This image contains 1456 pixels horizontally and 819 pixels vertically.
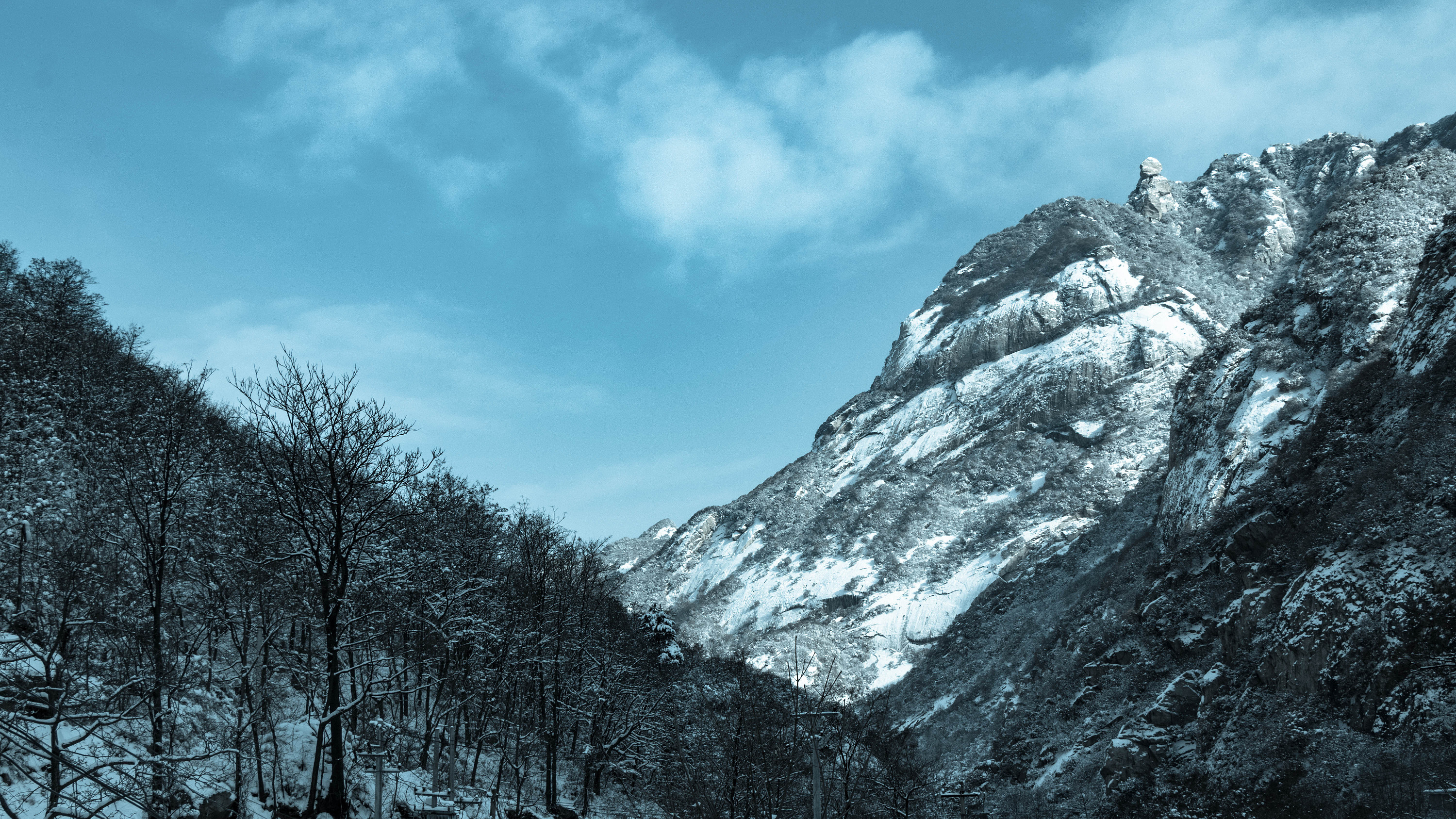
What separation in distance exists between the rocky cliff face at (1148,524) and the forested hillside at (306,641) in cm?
1177

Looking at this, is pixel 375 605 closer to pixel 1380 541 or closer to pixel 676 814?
pixel 676 814

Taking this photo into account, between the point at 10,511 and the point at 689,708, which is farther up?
the point at 10,511

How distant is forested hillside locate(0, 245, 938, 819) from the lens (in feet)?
51.0

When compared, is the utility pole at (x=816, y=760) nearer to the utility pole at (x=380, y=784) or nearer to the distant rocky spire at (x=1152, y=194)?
the utility pole at (x=380, y=784)

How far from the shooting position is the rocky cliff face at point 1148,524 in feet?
89.9

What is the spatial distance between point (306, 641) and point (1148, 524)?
54.2 metres

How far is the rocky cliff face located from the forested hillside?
11.8 metres

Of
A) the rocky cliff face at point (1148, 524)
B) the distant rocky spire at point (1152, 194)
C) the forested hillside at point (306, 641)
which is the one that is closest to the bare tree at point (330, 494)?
the forested hillside at point (306, 641)

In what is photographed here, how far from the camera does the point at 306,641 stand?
27922 mm

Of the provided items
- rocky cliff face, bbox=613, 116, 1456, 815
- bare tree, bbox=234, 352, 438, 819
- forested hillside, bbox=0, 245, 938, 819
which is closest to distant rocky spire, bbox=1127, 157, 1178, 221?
rocky cliff face, bbox=613, 116, 1456, 815

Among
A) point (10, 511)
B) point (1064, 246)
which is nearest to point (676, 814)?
point (10, 511)

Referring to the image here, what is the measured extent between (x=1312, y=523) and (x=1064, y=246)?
390ft

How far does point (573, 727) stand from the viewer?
30.0 meters

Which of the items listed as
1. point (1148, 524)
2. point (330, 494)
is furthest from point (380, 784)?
point (1148, 524)
